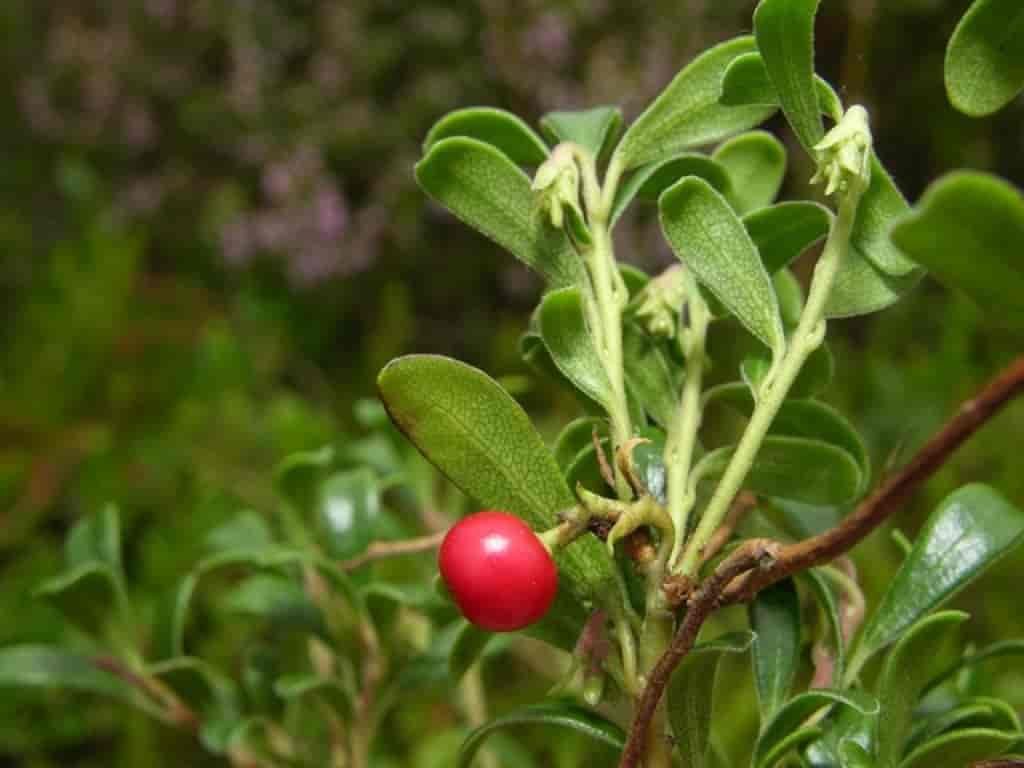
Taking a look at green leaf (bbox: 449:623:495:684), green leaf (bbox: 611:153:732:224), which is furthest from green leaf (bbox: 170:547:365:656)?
green leaf (bbox: 611:153:732:224)

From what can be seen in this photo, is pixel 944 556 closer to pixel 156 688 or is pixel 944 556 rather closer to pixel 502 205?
pixel 502 205

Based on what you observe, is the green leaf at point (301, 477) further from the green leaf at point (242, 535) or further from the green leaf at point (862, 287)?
the green leaf at point (862, 287)

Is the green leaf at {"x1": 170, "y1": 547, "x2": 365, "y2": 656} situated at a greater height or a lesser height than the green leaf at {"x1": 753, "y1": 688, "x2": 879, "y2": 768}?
lesser

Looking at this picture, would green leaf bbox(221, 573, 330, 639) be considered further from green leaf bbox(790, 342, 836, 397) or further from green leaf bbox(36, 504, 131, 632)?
green leaf bbox(790, 342, 836, 397)

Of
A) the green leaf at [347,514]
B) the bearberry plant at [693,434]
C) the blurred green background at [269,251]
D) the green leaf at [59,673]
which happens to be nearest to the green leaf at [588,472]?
the bearberry plant at [693,434]

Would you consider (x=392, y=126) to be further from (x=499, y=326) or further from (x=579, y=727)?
(x=579, y=727)

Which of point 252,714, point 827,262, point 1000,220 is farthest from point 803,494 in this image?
point 252,714

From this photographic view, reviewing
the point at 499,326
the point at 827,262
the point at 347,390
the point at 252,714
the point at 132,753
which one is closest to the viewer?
the point at 827,262
